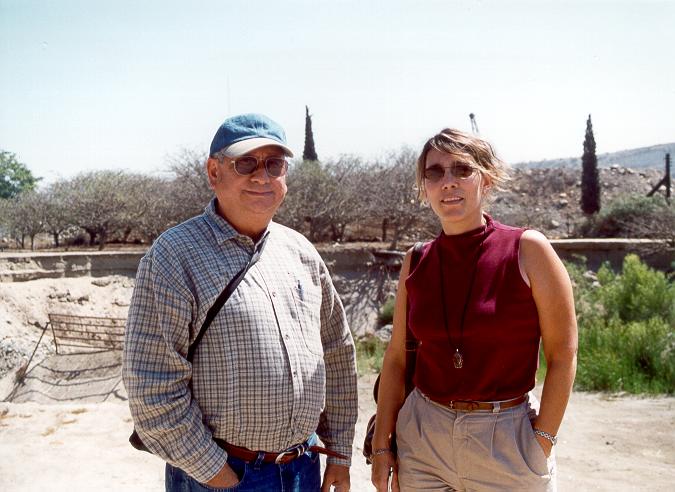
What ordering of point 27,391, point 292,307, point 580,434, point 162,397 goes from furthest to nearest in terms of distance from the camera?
point 27,391 → point 580,434 → point 292,307 → point 162,397

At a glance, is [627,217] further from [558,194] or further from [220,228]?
[220,228]

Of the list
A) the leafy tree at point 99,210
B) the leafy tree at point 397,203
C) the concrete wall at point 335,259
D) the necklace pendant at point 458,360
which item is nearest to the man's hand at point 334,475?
the necklace pendant at point 458,360

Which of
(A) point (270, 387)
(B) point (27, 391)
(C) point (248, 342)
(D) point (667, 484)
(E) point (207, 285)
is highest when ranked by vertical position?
(E) point (207, 285)

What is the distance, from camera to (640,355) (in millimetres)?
8344

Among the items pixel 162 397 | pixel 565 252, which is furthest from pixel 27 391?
pixel 565 252

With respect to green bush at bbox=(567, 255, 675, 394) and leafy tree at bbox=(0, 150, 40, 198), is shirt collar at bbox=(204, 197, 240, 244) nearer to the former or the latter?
green bush at bbox=(567, 255, 675, 394)

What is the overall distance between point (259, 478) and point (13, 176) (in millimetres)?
45538

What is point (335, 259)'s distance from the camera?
613 inches

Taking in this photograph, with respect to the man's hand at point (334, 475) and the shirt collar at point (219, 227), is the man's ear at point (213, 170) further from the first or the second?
the man's hand at point (334, 475)

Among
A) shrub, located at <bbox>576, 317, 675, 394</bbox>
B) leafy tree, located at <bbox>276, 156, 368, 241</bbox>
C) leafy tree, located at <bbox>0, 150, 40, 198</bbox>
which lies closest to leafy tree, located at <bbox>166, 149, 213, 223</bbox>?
leafy tree, located at <bbox>276, 156, 368, 241</bbox>

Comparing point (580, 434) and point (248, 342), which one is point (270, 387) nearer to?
point (248, 342)

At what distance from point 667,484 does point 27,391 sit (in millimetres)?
8730

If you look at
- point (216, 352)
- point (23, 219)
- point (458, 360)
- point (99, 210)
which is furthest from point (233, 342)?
point (23, 219)

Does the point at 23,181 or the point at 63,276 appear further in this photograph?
the point at 23,181
